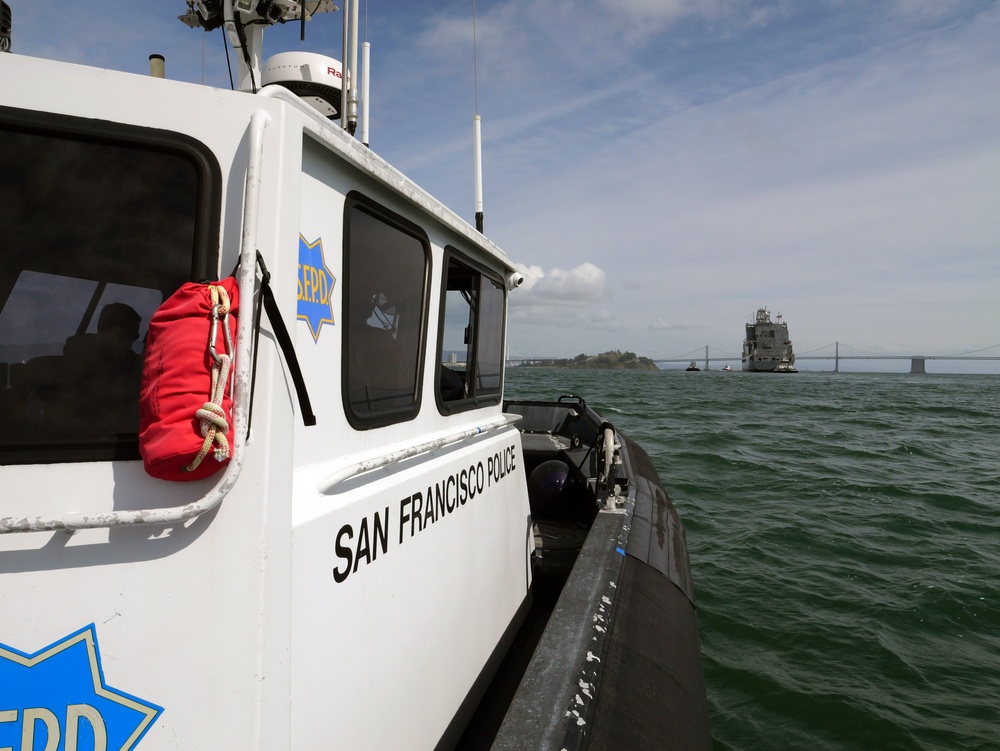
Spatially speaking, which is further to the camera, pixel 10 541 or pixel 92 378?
pixel 92 378

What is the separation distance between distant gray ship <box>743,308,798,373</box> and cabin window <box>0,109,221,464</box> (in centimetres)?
10382

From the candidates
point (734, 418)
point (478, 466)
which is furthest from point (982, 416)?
point (478, 466)

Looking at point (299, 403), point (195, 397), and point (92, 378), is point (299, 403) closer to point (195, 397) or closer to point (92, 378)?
point (195, 397)

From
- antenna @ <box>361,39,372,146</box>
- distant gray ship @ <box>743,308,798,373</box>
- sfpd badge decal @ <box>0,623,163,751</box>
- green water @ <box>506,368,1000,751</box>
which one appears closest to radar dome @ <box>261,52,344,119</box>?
antenna @ <box>361,39,372,146</box>

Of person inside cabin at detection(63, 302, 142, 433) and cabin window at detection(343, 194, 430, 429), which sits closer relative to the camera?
person inside cabin at detection(63, 302, 142, 433)

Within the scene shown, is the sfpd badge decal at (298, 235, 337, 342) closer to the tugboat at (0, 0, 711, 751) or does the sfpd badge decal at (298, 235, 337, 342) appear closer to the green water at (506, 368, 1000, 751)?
the tugboat at (0, 0, 711, 751)

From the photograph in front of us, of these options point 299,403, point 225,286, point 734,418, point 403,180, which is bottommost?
point 734,418

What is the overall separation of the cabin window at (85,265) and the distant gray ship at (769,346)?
103817 mm

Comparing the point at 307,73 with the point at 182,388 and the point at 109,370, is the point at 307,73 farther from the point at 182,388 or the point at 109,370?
the point at 182,388

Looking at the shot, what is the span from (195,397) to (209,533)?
315mm

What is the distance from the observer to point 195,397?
1215mm

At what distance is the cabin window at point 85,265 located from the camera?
1.27 m

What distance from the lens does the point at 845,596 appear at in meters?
5.76

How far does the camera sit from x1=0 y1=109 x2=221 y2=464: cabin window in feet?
4.15
